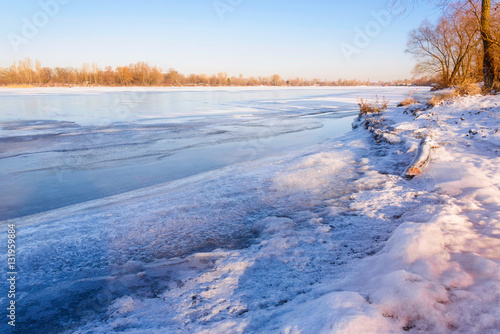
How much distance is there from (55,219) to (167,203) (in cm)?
137

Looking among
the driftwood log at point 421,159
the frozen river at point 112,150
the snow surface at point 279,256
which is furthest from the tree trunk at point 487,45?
the snow surface at point 279,256

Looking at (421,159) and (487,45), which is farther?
(487,45)

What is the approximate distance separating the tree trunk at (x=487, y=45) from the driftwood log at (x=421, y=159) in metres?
5.60

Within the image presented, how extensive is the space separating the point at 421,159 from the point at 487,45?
7.76 m

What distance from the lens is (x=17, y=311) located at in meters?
2.06

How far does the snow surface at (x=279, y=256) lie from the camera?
1576 mm

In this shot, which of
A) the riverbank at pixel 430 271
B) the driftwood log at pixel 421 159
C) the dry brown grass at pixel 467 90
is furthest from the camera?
the dry brown grass at pixel 467 90

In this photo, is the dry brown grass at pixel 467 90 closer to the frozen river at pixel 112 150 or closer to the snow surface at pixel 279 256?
the frozen river at pixel 112 150

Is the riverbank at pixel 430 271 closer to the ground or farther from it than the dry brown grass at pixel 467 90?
closer to the ground

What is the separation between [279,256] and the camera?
2.50 metres

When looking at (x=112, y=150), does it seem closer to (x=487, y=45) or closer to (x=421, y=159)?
(x=421, y=159)

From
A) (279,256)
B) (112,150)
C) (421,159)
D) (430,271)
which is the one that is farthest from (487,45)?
(112,150)

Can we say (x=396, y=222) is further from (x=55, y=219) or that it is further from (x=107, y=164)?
(x=107, y=164)

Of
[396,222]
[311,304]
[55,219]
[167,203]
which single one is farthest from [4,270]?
[396,222]
